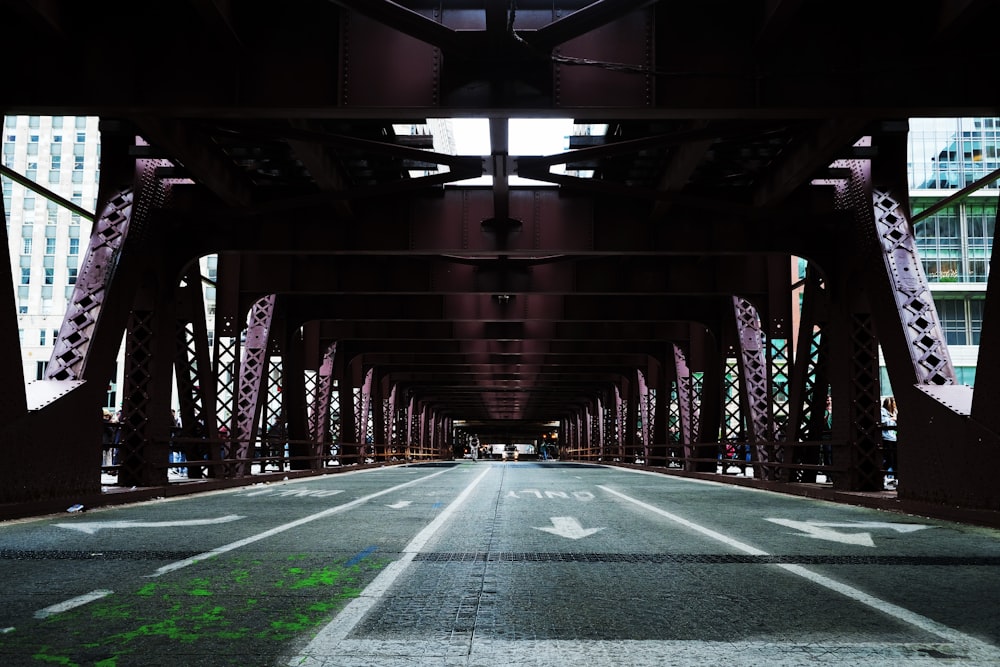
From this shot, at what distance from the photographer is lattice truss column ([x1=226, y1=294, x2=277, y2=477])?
897 inches

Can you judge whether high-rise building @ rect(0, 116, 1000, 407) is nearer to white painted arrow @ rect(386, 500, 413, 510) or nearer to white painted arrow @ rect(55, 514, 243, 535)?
white painted arrow @ rect(55, 514, 243, 535)

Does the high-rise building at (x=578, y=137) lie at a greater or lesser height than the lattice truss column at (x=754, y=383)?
greater

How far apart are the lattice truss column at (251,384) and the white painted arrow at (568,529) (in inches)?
433

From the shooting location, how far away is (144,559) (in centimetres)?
827

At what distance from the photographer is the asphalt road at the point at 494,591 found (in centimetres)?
486

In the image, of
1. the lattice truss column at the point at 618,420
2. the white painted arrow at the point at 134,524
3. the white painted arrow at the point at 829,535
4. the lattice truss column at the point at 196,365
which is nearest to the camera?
the white painted arrow at the point at 829,535

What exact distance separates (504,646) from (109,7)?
10.0 metres

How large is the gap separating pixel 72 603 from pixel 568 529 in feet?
20.8

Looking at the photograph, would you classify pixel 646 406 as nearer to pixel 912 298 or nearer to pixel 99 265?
pixel 912 298

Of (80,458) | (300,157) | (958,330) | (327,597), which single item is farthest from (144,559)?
(958,330)

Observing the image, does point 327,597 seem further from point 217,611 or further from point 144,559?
point 144,559

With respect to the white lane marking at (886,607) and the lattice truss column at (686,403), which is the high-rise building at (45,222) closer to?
the lattice truss column at (686,403)

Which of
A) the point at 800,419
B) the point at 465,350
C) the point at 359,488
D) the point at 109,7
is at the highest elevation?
the point at 109,7

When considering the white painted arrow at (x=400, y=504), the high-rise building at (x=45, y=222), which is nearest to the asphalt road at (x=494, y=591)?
the white painted arrow at (x=400, y=504)
